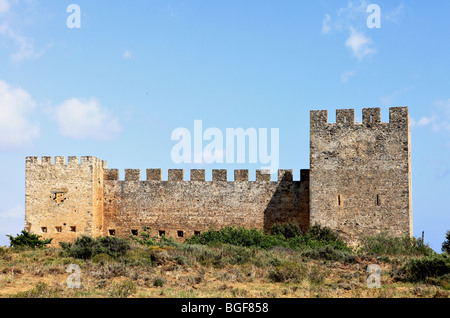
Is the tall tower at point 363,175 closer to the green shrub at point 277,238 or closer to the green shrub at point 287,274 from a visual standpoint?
the green shrub at point 277,238

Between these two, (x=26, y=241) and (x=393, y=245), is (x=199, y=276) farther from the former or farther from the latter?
(x=26, y=241)

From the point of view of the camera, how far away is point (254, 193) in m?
22.5

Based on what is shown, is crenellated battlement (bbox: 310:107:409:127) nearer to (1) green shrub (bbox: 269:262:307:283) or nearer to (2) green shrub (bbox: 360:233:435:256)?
(2) green shrub (bbox: 360:233:435:256)

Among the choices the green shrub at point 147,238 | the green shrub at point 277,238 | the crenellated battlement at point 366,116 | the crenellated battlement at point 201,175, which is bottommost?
the green shrub at point 147,238

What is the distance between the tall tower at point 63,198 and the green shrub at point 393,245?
10.9 meters

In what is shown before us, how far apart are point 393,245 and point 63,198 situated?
13.3 m

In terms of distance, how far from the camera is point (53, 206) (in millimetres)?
22797

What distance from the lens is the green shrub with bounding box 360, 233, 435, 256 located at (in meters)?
19.2

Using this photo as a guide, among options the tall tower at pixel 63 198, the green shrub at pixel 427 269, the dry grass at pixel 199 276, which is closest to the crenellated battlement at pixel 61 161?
the tall tower at pixel 63 198

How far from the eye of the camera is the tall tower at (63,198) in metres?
22.5

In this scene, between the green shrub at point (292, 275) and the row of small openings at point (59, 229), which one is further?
the row of small openings at point (59, 229)
